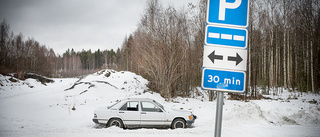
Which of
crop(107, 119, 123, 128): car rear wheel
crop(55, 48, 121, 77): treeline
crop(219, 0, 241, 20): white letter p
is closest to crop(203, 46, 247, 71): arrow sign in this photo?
crop(219, 0, 241, 20): white letter p

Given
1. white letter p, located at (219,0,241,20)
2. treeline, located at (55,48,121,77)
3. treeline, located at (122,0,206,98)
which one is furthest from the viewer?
treeline, located at (55,48,121,77)

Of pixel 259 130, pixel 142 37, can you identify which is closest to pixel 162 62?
pixel 142 37

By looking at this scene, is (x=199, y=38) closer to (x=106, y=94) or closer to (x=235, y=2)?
(x=106, y=94)

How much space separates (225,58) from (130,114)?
7.11 meters

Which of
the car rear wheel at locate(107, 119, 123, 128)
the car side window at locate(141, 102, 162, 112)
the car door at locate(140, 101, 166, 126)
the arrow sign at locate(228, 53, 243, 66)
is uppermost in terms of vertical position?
the arrow sign at locate(228, 53, 243, 66)

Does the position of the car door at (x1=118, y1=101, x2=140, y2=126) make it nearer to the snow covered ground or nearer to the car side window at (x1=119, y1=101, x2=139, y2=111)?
the car side window at (x1=119, y1=101, x2=139, y2=111)

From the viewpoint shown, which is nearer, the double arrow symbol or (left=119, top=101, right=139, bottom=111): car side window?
the double arrow symbol

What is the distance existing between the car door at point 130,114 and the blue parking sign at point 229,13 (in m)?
7.10

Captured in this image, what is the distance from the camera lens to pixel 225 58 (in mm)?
2049

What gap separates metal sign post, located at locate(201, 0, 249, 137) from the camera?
2025 mm

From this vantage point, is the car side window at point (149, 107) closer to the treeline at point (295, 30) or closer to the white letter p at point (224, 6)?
the white letter p at point (224, 6)

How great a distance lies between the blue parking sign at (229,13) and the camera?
2121 mm

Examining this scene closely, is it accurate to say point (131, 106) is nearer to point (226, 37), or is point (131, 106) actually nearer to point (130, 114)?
point (130, 114)

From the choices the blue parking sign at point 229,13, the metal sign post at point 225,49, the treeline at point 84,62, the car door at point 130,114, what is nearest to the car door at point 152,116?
the car door at point 130,114
